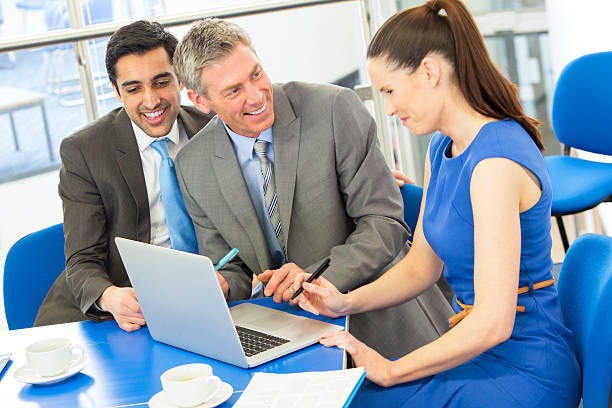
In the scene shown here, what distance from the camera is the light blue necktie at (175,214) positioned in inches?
88.8

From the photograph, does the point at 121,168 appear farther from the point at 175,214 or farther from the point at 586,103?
the point at 586,103

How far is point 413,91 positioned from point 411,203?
69 cm

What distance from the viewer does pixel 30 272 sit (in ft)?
7.70

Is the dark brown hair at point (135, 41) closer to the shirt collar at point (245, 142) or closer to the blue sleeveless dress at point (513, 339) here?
the shirt collar at point (245, 142)

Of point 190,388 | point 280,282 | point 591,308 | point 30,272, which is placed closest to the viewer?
point 190,388

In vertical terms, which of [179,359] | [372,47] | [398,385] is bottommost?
[398,385]

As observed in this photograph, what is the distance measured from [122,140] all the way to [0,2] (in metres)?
1.71

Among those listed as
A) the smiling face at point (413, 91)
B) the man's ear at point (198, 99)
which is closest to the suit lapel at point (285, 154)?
the man's ear at point (198, 99)

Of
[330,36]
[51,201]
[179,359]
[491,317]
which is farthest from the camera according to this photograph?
[51,201]

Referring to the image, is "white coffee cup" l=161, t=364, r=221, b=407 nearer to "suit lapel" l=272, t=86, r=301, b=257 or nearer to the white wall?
"suit lapel" l=272, t=86, r=301, b=257

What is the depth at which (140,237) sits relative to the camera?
233 cm

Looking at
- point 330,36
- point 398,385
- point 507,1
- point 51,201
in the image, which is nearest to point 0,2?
point 51,201

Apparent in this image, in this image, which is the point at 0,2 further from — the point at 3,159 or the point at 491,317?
the point at 491,317

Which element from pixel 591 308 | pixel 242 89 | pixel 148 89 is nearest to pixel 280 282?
pixel 242 89
